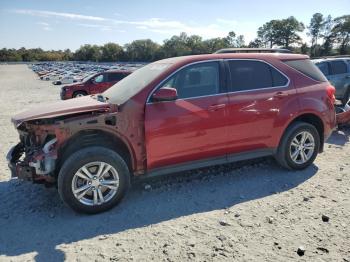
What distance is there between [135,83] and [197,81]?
2.87 feet

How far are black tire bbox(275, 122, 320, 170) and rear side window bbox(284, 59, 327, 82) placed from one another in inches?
31.8

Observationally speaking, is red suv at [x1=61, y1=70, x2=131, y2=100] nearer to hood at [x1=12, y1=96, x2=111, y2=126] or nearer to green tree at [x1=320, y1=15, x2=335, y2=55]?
hood at [x1=12, y1=96, x2=111, y2=126]

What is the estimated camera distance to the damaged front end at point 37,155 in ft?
13.3

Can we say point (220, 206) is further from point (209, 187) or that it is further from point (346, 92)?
point (346, 92)

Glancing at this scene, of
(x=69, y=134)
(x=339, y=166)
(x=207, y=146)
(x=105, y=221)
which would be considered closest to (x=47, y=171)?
(x=69, y=134)

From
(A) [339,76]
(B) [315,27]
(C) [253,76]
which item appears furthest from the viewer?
(B) [315,27]

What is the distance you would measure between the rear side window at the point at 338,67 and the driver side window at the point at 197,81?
8371 mm

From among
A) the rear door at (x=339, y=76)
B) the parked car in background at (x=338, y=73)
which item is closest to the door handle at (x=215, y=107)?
the parked car in background at (x=338, y=73)

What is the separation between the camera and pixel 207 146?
15.5 ft

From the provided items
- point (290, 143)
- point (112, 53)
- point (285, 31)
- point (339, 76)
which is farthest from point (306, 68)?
point (112, 53)

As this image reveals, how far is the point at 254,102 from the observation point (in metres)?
4.92

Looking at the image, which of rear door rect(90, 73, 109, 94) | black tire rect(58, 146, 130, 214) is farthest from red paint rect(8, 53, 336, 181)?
rear door rect(90, 73, 109, 94)

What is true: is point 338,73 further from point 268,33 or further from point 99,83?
point 268,33

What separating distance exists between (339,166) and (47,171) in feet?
15.1
